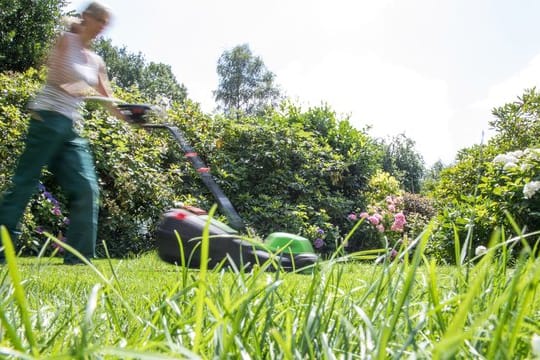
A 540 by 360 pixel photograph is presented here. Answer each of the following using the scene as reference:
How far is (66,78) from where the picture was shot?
3686 millimetres

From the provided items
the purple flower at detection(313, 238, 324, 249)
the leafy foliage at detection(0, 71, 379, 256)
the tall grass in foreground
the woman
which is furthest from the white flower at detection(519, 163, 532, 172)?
the tall grass in foreground

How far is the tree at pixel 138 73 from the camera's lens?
45.8m

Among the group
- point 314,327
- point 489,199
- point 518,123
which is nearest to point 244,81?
point 518,123

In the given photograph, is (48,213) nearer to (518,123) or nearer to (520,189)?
(520,189)

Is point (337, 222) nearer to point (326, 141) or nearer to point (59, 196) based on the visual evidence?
point (326, 141)

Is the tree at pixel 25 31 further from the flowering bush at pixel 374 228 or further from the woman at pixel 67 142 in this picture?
the woman at pixel 67 142

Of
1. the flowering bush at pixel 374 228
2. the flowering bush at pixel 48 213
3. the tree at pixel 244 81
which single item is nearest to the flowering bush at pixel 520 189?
the flowering bush at pixel 374 228

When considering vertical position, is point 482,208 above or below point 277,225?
above

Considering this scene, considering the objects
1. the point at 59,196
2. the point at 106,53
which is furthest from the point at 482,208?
the point at 106,53

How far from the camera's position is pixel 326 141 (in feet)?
36.6

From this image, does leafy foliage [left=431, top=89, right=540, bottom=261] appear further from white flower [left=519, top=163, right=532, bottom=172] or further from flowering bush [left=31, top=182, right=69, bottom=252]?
flowering bush [left=31, top=182, right=69, bottom=252]

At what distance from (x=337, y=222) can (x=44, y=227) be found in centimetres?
535

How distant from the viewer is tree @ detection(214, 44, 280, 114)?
149 feet

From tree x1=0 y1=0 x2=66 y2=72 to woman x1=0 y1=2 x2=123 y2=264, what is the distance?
14099 millimetres
